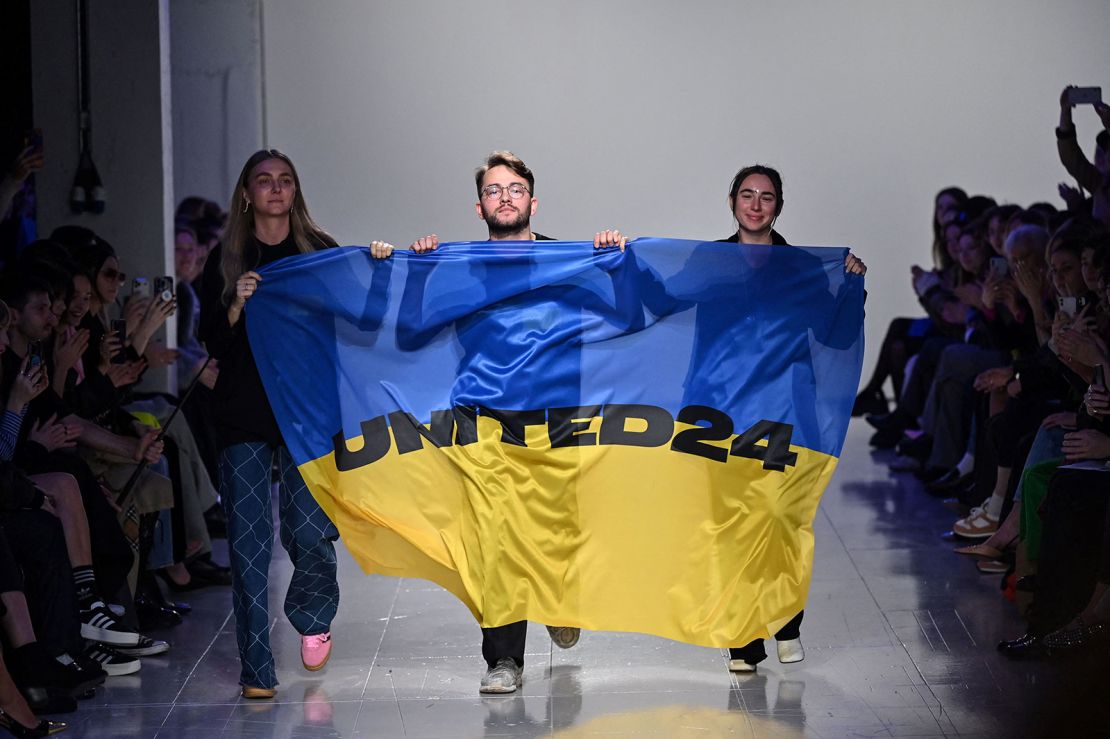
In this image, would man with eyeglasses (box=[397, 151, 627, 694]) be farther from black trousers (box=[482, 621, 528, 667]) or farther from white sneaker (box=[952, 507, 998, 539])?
white sneaker (box=[952, 507, 998, 539])

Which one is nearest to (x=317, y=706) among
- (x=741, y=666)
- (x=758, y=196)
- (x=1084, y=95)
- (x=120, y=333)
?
(x=741, y=666)

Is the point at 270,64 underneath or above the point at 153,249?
above

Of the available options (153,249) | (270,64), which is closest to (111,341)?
(153,249)

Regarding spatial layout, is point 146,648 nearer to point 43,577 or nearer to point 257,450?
point 43,577

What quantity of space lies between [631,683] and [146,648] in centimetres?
149

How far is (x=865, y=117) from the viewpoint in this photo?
9.27 metres

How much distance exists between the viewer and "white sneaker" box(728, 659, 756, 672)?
400 cm

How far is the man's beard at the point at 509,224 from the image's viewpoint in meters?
4.15

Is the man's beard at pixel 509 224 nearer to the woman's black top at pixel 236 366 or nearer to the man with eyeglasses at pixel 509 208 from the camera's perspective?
the man with eyeglasses at pixel 509 208

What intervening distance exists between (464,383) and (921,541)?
8.19ft

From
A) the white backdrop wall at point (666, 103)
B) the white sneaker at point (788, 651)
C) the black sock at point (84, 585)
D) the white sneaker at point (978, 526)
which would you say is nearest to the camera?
the white sneaker at point (788, 651)

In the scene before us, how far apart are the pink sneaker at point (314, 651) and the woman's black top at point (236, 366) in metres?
0.57

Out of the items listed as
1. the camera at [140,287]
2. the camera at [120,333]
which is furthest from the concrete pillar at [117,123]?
the camera at [120,333]

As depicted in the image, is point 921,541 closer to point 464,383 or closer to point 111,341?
point 464,383
